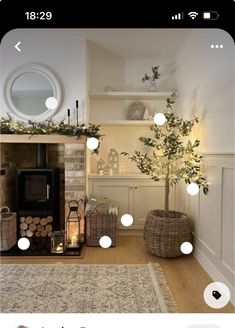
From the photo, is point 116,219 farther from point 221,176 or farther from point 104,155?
point 221,176

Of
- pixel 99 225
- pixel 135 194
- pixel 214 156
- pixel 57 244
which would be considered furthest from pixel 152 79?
pixel 57 244

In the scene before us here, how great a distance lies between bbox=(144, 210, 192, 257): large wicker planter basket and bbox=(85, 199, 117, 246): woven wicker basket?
0.33 metres

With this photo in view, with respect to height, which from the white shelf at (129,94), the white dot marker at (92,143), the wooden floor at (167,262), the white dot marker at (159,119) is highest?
the white shelf at (129,94)

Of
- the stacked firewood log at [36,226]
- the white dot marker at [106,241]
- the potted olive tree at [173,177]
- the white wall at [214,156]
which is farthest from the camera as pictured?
the stacked firewood log at [36,226]

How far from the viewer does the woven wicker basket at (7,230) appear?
191 cm

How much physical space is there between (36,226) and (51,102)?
3.71 feet

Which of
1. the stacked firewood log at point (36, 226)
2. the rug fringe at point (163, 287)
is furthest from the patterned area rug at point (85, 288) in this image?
the stacked firewood log at point (36, 226)

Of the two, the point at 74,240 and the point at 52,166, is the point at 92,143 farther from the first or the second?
the point at 74,240

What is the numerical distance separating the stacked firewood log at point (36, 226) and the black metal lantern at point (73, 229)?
23 centimetres

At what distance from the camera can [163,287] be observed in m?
1.43

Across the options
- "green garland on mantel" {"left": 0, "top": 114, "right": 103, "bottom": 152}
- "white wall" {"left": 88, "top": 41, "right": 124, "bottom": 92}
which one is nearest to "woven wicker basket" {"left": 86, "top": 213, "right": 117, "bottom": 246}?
"green garland on mantel" {"left": 0, "top": 114, "right": 103, "bottom": 152}

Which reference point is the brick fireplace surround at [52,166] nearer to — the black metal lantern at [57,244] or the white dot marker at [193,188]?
the black metal lantern at [57,244]
